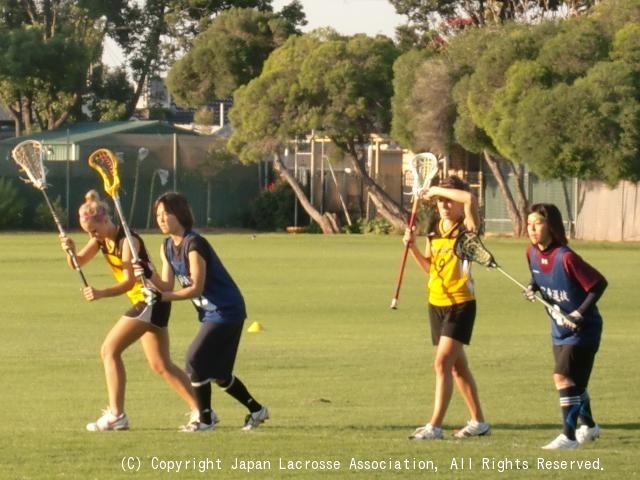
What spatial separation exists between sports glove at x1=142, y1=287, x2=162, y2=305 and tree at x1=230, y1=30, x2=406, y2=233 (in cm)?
4059

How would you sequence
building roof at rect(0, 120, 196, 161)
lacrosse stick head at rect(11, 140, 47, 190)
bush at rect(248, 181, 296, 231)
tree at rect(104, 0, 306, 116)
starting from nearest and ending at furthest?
lacrosse stick head at rect(11, 140, 47, 190) < building roof at rect(0, 120, 196, 161) < bush at rect(248, 181, 296, 231) < tree at rect(104, 0, 306, 116)

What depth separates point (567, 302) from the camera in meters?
9.99

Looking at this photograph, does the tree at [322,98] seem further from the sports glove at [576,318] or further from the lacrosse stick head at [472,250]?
the sports glove at [576,318]

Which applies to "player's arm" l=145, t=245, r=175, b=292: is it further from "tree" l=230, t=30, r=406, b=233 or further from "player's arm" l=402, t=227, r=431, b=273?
"tree" l=230, t=30, r=406, b=233

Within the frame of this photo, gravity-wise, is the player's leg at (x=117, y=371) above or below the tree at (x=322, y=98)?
below

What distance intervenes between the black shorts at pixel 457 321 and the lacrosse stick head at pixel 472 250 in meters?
0.37

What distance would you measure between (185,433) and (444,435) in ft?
5.85

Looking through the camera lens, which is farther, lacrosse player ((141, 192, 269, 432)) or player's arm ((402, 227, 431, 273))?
player's arm ((402, 227, 431, 273))

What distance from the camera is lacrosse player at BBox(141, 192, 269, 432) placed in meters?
10.5

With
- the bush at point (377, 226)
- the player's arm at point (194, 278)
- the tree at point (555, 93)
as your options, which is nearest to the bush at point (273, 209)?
the bush at point (377, 226)

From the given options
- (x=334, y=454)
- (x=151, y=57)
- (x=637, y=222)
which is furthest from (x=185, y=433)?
(x=151, y=57)

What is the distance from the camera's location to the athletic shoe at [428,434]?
10242 mm

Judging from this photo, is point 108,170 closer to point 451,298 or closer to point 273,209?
point 451,298

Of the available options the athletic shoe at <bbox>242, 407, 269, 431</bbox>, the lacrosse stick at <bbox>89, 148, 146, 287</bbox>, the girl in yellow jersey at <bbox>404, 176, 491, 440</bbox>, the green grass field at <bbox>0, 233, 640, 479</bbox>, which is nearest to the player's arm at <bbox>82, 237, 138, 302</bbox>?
the lacrosse stick at <bbox>89, 148, 146, 287</bbox>
